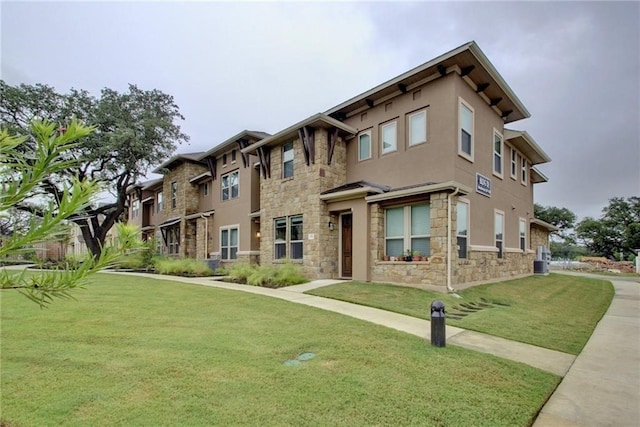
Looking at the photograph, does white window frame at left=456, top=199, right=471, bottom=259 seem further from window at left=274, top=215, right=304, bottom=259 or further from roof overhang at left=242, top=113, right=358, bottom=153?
window at left=274, top=215, right=304, bottom=259

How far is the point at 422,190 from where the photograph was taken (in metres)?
10.3

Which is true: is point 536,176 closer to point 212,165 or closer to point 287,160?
point 287,160

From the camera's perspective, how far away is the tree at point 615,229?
3437 centimetres

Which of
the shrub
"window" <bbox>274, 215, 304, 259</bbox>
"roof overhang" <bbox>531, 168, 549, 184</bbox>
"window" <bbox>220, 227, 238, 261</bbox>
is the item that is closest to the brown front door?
"window" <bbox>274, 215, 304, 259</bbox>

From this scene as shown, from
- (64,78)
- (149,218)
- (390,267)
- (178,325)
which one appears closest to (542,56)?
(390,267)

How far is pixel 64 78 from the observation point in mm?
19750

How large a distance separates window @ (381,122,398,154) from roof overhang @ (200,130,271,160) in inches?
277

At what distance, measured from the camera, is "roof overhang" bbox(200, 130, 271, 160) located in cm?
1725

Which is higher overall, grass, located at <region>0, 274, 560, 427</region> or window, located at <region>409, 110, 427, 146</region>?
window, located at <region>409, 110, 427, 146</region>

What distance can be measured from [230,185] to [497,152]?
45.7ft

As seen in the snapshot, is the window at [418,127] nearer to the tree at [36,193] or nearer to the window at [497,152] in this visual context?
the window at [497,152]

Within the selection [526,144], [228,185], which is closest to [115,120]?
[228,185]

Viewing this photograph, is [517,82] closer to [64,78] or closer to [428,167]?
[428,167]

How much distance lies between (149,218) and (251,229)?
17.0m
